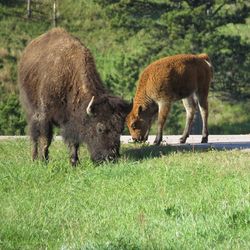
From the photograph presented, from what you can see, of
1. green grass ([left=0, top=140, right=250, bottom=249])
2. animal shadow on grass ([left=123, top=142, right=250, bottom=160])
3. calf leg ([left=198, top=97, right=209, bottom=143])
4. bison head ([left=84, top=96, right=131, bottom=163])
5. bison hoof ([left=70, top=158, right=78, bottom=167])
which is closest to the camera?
green grass ([left=0, top=140, right=250, bottom=249])

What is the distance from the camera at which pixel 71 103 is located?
12289 millimetres

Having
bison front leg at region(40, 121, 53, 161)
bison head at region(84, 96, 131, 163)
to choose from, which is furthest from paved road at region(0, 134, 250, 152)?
bison front leg at region(40, 121, 53, 161)

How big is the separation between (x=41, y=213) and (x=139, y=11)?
21761 mm

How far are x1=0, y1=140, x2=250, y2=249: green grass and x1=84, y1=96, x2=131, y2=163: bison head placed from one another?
27 cm

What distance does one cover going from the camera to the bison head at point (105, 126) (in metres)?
11.6

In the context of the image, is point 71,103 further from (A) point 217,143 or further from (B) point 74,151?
(A) point 217,143

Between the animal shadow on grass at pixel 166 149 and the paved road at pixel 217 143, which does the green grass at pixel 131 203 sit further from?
the paved road at pixel 217 143

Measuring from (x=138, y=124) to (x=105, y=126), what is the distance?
3.31m

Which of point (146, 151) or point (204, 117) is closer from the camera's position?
point (146, 151)

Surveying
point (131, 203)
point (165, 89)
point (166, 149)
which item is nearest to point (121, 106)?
point (166, 149)

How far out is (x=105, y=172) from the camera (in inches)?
416

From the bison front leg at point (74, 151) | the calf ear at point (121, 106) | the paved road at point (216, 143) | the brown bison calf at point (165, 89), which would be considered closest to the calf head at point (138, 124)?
the brown bison calf at point (165, 89)

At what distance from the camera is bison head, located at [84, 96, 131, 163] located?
38.1ft

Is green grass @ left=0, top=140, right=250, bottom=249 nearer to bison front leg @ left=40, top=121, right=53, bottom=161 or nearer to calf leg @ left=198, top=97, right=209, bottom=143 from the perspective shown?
bison front leg @ left=40, top=121, right=53, bottom=161
